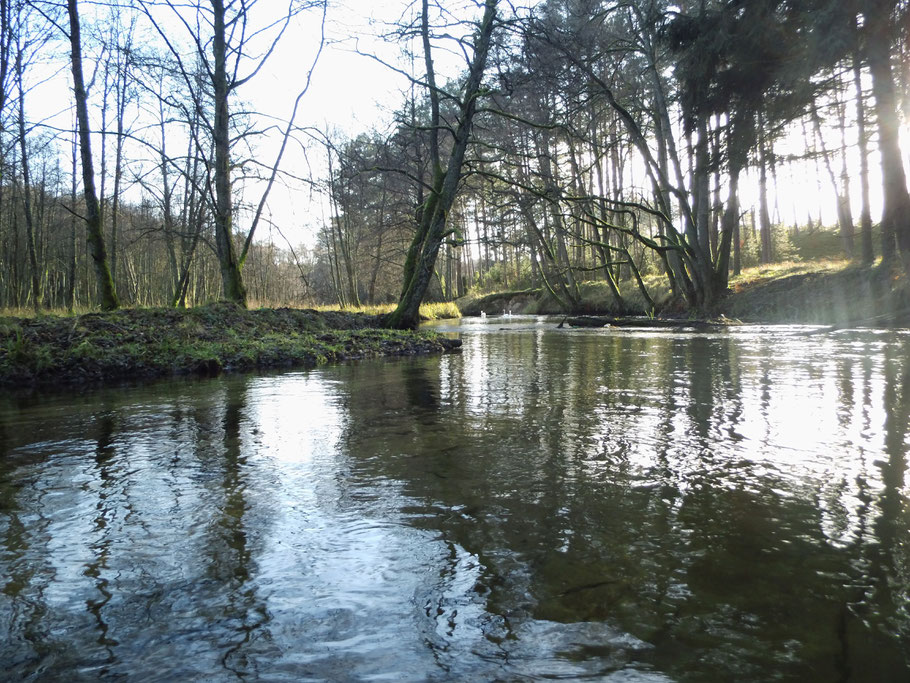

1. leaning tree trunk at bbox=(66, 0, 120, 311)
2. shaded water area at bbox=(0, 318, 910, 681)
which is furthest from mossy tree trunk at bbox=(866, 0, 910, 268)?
leaning tree trunk at bbox=(66, 0, 120, 311)

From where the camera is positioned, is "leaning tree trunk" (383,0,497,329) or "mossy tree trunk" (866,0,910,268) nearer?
"mossy tree trunk" (866,0,910,268)

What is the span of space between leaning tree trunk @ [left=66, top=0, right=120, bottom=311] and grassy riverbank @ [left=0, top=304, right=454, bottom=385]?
2.41m

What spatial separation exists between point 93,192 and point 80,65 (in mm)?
2562

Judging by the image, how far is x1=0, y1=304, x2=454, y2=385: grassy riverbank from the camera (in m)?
7.37

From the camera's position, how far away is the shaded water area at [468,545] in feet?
4.63

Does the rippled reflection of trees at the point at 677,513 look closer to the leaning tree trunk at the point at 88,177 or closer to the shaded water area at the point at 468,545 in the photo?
the shaded water area at the point at 468,545

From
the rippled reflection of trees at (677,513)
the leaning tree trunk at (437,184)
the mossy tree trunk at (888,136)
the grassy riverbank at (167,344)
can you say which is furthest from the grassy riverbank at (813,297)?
the grassy riverbank at (167,344)

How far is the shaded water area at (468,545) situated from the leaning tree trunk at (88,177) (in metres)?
8.16

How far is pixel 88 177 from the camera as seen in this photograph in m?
11.3

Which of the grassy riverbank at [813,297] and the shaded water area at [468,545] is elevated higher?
the grassy riverbank at [813,297]

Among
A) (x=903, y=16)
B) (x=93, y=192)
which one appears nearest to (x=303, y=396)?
(x=93, y=192)

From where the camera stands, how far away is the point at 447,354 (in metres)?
10.5

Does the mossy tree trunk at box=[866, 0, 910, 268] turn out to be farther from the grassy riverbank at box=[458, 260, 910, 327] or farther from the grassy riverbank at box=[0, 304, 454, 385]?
the grassy riverbank at box=[0, 304, 454, 385]

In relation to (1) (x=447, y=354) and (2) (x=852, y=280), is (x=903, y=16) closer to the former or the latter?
(2) (x=852, y=280)
